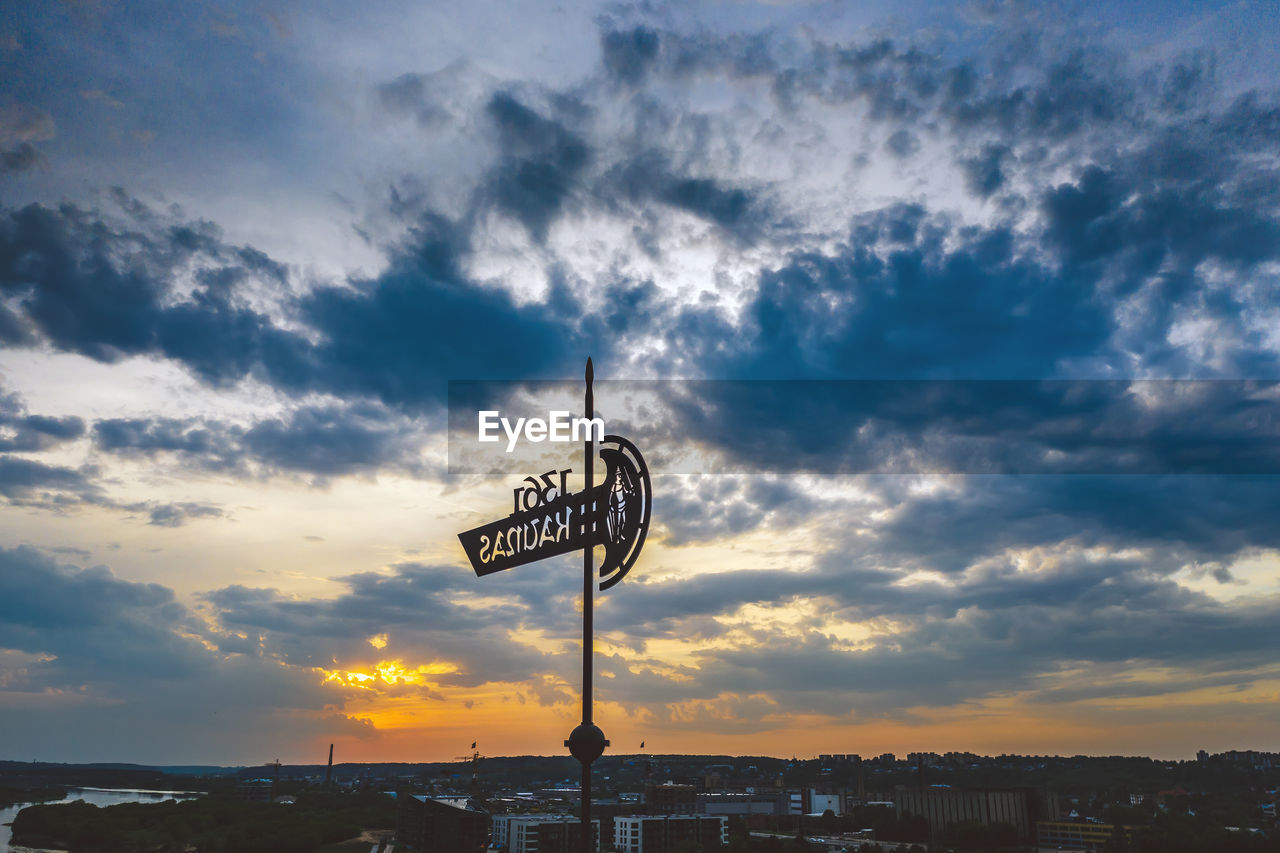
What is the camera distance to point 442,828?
55.7 metres

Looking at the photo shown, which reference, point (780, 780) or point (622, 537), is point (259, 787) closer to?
point (780, 780)

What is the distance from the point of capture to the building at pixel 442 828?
170 ft

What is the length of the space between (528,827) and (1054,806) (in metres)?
60.1

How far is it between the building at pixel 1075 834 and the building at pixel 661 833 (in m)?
31.1

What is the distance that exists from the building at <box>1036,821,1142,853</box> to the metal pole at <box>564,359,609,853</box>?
79576 mm

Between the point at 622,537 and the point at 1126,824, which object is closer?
the point at 622,537

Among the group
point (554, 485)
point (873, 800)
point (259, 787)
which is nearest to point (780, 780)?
point (873, 800)

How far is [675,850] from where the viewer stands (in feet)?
204

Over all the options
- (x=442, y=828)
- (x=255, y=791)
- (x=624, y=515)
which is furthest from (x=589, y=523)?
(x=255, y=791)

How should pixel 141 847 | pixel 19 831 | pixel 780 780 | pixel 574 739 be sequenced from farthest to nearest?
pixel 780 780, pixel 19 831, pixel 141 847, pixel 574 739

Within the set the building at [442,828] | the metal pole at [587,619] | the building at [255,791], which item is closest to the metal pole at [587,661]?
the metal pole at [587,619]

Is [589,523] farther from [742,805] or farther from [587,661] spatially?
[742,805]

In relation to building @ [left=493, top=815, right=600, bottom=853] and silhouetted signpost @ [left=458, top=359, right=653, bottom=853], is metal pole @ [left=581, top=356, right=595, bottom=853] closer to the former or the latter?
silhouetted signpost @ [left=458, top=359, right=653, bottom=853]

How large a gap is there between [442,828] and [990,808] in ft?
187
